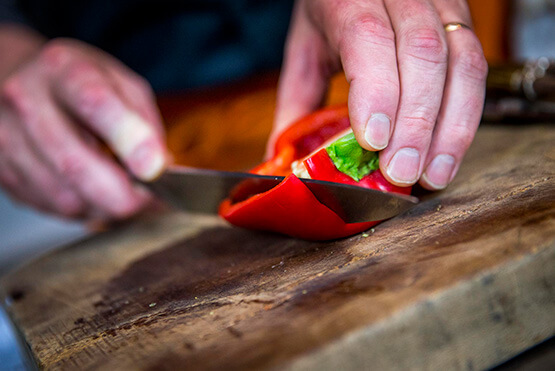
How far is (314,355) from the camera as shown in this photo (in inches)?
23.3

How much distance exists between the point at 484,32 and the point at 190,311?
243cm

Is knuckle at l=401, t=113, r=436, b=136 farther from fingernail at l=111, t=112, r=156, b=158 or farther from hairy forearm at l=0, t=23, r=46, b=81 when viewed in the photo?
hairy forearm at l=0, t=23, r=46, b=81

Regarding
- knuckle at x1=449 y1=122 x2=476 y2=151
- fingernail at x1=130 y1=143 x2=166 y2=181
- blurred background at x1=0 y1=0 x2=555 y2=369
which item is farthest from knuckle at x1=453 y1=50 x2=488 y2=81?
blurred background at x1=0 y1=0 x2=555 y2=369

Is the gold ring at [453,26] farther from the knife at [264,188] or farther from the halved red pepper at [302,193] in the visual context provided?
the knife at [264,188]

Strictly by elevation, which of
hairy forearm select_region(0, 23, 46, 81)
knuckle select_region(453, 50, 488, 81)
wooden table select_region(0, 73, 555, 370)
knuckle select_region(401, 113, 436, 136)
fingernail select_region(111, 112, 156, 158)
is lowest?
wooden table select_region(0, 73, 555, 370)

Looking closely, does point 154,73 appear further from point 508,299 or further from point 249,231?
point 508,299

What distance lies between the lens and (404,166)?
0.95 metres

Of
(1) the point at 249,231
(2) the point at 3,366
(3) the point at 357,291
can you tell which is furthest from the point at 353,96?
(2) the point at 3,366

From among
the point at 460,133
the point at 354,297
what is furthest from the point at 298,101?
the point at 354,297

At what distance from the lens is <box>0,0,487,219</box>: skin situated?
93cm

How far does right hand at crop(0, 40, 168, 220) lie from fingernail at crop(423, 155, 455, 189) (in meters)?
0.90

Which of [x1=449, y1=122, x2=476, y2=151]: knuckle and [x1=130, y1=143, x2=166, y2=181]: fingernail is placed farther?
[x1=130, y1=143, x2=166, y2=181]: fingernail

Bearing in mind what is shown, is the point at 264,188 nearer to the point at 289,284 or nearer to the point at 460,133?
the point at 289,284

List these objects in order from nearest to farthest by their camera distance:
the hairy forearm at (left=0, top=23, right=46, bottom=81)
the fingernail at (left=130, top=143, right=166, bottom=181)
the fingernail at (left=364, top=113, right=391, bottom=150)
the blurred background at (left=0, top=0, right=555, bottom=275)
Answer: the fingernail at (left=364, top=113, right=391, bottom=150) < the fingernail at (left=130, top=143, right=166, bottom=181) < the hairy forearm at (left=0, top=23, right=46, bottom=81) < the blurred background at (left=0, top=0, right=555, bottom=275)
